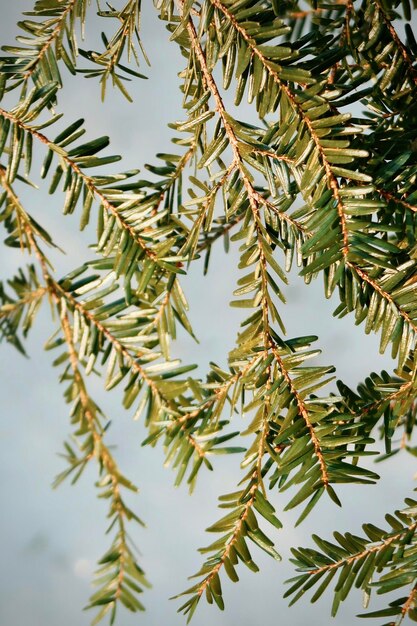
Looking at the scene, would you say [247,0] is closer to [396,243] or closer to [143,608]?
[396,243]

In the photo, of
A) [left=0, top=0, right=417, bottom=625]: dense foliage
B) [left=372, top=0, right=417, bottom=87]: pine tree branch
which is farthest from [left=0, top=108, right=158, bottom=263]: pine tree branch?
[left=372, top=0, right=417, bottom=87]: pine tree branch

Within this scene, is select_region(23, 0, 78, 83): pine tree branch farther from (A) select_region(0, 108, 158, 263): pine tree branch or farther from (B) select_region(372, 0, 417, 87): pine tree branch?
(B) select_region(372, 0, 417, 87): pine tree branch

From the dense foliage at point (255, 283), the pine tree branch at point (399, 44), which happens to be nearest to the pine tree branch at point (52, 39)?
the dense foliage at point (255, 283)

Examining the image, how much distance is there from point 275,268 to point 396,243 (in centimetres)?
7

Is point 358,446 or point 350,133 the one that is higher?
point 350,133

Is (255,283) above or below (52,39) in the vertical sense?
below

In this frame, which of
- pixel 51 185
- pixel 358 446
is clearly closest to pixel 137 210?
pixel 51 185

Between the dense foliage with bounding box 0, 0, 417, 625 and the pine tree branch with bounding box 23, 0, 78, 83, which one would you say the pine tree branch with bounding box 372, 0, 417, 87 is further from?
the pine tree branch with bounding box 23, 0, 78, 83

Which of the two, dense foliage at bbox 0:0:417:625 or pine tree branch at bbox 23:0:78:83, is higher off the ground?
pine tree branch at bbox 23:0:78:83

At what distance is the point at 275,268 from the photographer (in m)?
0.32

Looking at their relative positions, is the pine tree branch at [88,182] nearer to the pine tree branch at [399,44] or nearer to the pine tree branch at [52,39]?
the pine tree branch at [52,39]

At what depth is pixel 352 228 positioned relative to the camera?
→ 30cm

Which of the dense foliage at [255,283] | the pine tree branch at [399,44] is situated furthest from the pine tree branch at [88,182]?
the pine tree branch at [399,44]

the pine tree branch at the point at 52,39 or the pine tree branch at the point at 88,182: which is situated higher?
the pine tree branch at the point at 52,39
